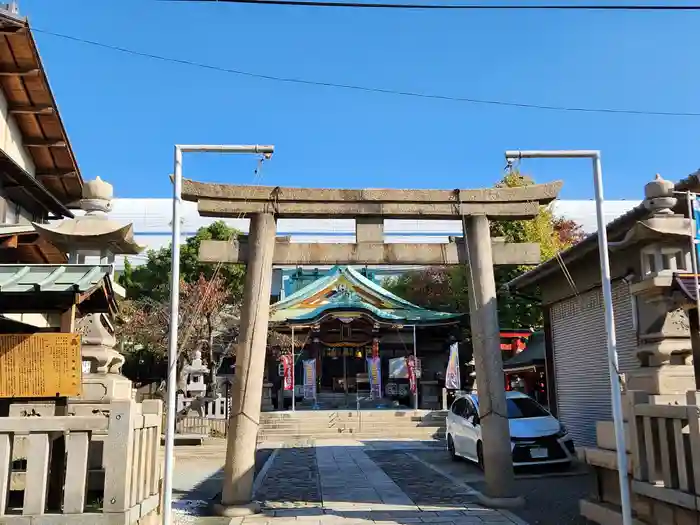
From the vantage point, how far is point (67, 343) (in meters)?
6.82

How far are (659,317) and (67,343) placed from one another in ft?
22.7

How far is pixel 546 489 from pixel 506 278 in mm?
17220

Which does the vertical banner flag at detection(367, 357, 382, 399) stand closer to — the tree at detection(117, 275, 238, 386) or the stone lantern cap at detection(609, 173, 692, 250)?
the tree at detection(117, 275, 238, 386)

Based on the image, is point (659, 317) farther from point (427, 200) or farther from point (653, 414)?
point (427, 200)

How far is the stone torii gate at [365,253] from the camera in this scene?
32.5 feet

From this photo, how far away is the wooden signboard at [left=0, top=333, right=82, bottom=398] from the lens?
6766mm

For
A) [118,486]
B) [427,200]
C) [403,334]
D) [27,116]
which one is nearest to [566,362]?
[427,200]

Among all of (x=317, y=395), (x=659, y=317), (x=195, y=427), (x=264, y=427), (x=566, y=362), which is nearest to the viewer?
(x=659, y=317)

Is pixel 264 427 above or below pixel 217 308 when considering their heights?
→ below

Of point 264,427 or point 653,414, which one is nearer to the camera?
point 653,414

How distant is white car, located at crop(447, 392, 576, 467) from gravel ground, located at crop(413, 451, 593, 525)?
30 cm

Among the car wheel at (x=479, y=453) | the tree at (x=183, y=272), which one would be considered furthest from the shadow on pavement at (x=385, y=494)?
the tree at (x=183, y=272)

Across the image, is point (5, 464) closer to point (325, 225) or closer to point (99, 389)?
point (99, 389)

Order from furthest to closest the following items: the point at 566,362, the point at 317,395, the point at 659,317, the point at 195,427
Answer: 1. the point at 317,395
2. the point at 195,427
3. the point at 566,362
4. the point at 659,317
